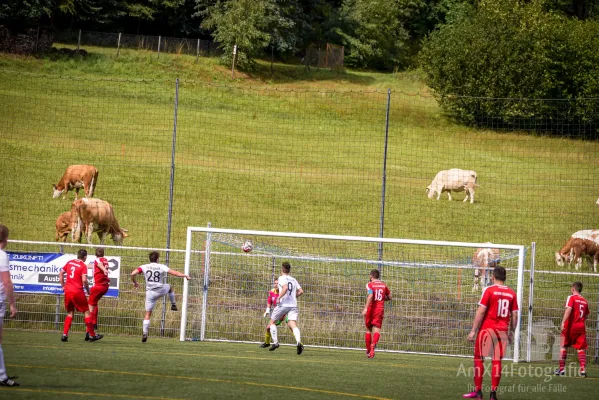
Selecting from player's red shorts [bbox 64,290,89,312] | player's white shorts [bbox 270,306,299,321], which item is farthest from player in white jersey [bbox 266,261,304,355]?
player's red shorts [bbox 64,290,89,312]

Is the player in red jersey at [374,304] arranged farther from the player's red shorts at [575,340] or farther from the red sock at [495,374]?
the red sock at [495,374]

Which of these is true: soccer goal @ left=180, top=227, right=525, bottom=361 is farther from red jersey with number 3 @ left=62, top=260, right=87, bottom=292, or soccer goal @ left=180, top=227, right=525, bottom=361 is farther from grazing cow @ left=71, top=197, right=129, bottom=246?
grazing cow @ left=71, top=197, right=129, bottom=246

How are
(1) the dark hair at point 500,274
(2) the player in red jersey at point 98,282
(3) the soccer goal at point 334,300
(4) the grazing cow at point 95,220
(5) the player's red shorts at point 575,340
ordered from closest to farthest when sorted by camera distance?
1. (1) the dark hair at point 500,274
2. (5) the player's red shorts at point 575,340
3. (2) the player in red jersey at point 98,282
4. (3) the soccer goal at point 334,300
5. (4) the grazing cow at point 95,220

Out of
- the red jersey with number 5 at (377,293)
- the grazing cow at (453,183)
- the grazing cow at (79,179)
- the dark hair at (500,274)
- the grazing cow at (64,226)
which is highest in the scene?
the grazing cow at (453,183)

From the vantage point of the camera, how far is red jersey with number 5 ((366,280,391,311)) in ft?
49.4

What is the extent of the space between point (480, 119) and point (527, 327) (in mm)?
9164

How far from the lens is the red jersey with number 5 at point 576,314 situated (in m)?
14.7

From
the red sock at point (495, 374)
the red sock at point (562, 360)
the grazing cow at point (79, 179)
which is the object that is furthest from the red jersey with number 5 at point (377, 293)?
the grazing cow at point (79, 179)

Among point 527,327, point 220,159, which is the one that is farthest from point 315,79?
point 527,327

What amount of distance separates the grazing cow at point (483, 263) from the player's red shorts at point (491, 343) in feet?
21.9

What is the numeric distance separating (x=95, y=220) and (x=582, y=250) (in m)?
14.6

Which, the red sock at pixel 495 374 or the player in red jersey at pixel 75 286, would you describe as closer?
the red sock at pixel 495 374

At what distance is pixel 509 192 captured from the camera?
32656mm

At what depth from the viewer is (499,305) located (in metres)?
10.6
